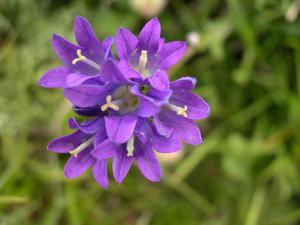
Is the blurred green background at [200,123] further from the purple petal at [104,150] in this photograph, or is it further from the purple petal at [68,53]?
the purple petal at [104,150]

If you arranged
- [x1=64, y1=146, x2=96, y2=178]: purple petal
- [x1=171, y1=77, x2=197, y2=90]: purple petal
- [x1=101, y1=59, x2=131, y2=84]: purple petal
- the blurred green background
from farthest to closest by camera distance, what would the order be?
the blurred green background < [x1=64, y1=146, x2=96, y2=178]: purple petal < [x1=171, y1=77, x2=197, y2=90]: purple petal < [x1=101, y1=59, x2=131, y2=84]: purple petal

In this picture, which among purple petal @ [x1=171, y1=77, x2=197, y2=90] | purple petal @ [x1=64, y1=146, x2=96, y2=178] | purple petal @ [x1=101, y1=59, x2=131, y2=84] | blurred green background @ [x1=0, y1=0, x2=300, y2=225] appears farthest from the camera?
blurred green background @ [x1=0, y1=0, x2=300, y2=225]

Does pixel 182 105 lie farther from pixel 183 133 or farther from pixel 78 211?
pixel 78 211

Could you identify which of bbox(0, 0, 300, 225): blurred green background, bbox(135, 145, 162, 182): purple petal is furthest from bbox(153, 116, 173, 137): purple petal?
bbox(0, 0, 300, 225): blurred green background

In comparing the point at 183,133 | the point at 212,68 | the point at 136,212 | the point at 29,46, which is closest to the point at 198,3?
the point at 212,68

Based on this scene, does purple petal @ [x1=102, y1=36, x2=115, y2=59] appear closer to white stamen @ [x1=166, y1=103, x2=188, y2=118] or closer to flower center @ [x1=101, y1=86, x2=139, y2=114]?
flower center @ [x1=101, y1=86, x2=139, y2=114]

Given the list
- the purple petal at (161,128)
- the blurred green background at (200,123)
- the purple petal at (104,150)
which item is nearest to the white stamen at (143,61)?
the purple petal at (161,128)

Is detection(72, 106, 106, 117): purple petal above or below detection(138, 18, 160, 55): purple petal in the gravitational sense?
below
